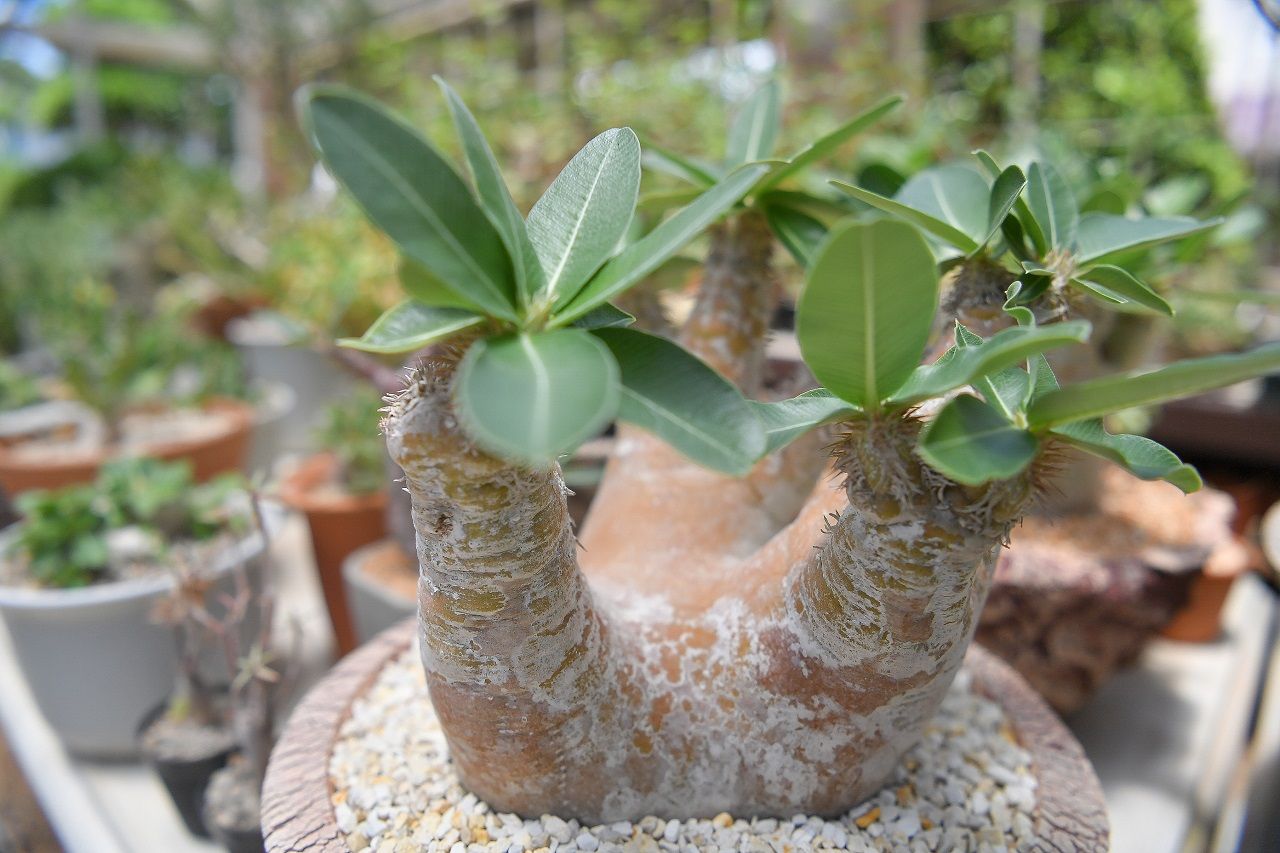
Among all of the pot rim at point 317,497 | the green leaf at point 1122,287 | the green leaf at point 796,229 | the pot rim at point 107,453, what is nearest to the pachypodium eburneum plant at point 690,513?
the green leaf at point 1122,287

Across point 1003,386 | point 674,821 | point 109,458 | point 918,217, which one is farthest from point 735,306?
point 109,458

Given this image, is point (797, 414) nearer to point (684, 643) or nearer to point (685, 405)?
point (685, 405)

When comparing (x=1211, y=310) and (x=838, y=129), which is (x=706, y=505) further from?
(x=1211, y=310)

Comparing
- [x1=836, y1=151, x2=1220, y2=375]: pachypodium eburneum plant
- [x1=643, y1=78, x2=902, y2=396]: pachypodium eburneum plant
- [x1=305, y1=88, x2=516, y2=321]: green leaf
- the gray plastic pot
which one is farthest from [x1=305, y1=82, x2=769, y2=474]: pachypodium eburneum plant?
the gray plastic pot

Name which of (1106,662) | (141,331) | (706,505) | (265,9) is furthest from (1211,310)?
(265,9)

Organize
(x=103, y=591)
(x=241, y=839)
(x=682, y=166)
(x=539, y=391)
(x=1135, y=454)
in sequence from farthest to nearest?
1. (x=103, y=591)
2. (x=241, y=839)
3. (x=682, y=166)
4. (x=1135, y=454)
5. (x=539, y=391)

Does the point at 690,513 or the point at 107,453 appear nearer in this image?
the point at 690,513
